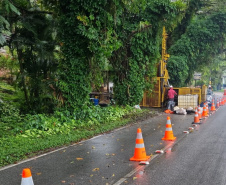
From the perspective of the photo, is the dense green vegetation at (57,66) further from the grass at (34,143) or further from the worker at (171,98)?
the worker at (171,98)

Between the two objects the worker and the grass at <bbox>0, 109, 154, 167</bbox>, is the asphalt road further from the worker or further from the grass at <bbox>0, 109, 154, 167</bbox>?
the worker

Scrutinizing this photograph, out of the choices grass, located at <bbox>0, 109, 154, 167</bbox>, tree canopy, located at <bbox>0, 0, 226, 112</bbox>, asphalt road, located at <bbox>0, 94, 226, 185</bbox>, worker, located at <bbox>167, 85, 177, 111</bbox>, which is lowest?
asphalt road, located at <bbox>0, 94, 226, 185</bbox>

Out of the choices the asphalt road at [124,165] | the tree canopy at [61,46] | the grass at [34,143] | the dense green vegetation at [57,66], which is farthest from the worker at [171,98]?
the asphalt road at [124,165]

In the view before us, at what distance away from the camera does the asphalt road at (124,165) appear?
6.52 meters

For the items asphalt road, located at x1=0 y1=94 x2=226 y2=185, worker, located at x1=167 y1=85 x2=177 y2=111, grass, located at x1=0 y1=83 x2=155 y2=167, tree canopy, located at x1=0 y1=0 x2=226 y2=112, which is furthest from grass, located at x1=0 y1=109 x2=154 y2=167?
worker, located at x1=167 y1=85 x2=177 y2=111

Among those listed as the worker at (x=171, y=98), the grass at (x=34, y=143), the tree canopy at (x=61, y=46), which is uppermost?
the tree canopy at (x=61, y=46)

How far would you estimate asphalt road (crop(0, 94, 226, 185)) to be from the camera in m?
6.52

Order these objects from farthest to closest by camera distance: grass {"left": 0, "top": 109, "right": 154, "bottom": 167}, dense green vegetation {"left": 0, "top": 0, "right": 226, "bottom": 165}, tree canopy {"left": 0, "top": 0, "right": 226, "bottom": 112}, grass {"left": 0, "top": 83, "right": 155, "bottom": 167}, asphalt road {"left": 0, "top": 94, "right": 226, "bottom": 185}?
tree canopy {"left": 0, "top": 0, "right": 226, "bottom": 112} < dense green vegetation {"left": 0, "top": 0, "right": 226, "bottom": 165} < grass {"left": 0, "top": 83, "right": 155, "bottom": 167} < grass {"left": 0, "top": 109, "right": 154, "bottom": 167} < asphalt road {"left": 0, "top": 94, "right": 226, "bottom": 185}

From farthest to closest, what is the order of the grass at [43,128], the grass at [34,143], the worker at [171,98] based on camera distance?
the worker at [171,98]
the grass at [43,128]
the grass at [34,143]

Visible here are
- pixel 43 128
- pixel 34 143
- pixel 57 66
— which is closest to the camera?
pixel 34 143

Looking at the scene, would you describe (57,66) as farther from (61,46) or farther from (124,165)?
(124,165)

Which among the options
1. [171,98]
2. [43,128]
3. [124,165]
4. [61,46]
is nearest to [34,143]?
[43,128]

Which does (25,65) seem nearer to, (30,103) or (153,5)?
(30,103)

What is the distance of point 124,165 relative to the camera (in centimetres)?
768
